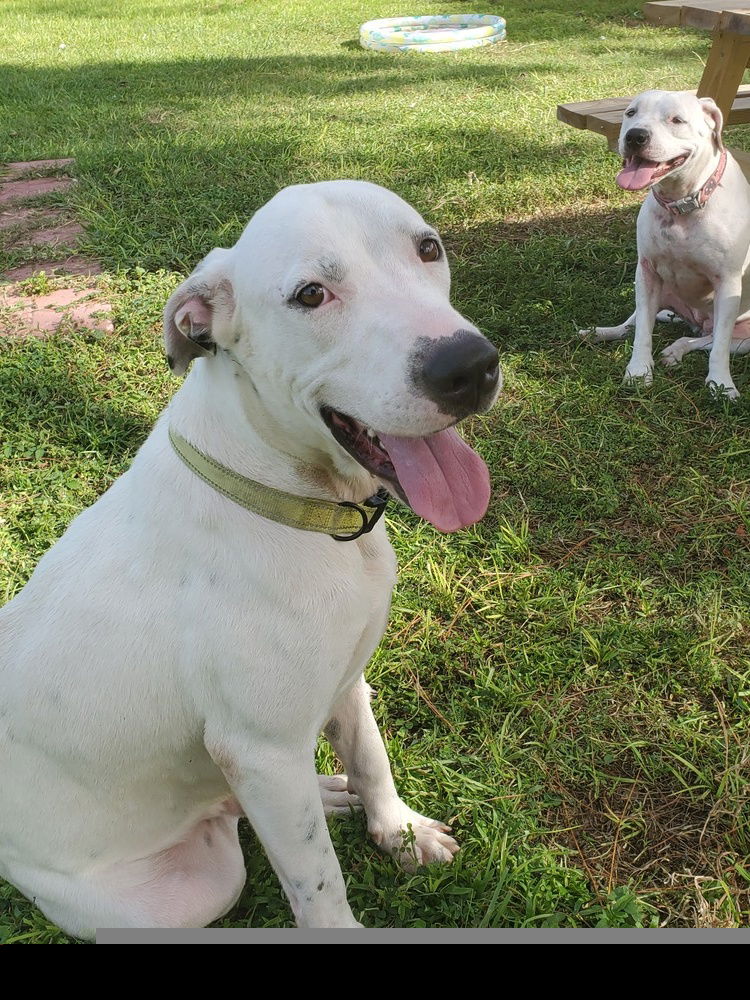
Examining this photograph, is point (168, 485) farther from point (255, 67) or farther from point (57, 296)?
point (255, 67)

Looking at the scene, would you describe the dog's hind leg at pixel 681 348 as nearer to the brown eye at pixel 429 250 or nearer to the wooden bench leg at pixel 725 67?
the wooden bench leg at pixel 725 67

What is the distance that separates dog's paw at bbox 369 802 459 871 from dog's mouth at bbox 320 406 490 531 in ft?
3.21

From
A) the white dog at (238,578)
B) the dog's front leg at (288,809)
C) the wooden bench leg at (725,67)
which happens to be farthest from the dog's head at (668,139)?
the dog's front leg at (288,809)

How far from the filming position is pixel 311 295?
1.71 meters

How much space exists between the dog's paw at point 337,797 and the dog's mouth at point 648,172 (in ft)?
10.1

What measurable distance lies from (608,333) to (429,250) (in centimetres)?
289

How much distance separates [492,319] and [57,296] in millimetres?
2473

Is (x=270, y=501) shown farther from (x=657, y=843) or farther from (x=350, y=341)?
(x=657, y=843)

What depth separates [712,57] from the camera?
514cm

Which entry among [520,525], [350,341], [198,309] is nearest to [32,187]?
[520,525]

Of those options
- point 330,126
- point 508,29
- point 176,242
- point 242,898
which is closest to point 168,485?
point 242,898

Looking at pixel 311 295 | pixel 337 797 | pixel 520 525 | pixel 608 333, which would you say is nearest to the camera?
pixel 311 295

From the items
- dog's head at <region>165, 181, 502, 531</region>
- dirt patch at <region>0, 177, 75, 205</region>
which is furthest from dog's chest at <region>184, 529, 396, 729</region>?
dirt patch at <region>0, 177, 75, 205</region>

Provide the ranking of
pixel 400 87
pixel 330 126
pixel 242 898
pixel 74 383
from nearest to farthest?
pixel 242 898 → pixel 74 383 → pixel 330 126 → pixel 400 87
